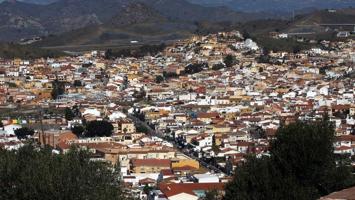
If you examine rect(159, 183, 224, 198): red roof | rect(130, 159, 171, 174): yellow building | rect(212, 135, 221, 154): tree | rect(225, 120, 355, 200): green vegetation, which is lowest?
rect(212, 135, 221, 154): tree

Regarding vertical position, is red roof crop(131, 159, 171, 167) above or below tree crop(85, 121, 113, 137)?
above

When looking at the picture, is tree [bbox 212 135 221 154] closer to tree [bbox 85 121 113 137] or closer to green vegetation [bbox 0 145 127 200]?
tree [bbox 85 121 113 137]

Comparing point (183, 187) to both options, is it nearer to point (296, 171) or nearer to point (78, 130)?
point (296, 171)

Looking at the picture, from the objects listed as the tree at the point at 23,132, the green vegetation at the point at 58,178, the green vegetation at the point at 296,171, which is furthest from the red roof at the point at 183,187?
the tree at the point at 23,132

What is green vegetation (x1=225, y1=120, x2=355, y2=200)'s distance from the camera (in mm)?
14781

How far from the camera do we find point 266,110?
44.1 meters

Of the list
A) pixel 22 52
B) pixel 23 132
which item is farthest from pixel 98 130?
pixel 22 52

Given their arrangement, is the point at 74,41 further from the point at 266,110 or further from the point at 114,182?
the point at 114,182

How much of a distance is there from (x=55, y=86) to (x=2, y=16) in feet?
360

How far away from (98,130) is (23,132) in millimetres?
3248

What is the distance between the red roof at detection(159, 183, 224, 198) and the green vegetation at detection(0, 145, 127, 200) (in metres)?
9.06

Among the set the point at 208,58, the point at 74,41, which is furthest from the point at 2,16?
the point at 208,58

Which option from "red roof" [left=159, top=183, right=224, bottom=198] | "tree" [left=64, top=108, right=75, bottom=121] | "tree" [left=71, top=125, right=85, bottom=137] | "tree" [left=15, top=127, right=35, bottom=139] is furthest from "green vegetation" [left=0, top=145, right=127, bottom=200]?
"tree" [left=64, top=108, right=75, bottom=121]

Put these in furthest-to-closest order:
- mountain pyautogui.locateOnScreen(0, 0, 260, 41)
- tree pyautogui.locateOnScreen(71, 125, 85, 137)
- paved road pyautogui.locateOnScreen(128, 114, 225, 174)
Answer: mountain pyautogui.locateOnScreen(0, 0, 260, 41), tree pyautogui.locateOnScreen(71, 125, 85, 137), paved road pyautogui.locateOnScreen(128, 114, 225, 174)
